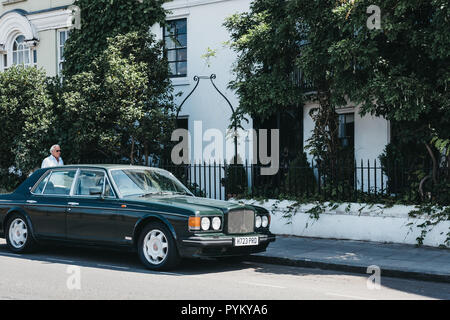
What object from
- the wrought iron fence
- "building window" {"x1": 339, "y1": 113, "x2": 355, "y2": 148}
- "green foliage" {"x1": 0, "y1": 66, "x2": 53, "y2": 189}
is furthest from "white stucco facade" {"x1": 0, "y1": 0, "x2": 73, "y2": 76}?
"building window" {"x1": 339, "y1": 113, "x2": 355, "y2": 148}

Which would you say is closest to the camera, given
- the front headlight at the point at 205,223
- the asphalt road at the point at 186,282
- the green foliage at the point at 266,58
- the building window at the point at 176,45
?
the asphalt road at the point at 186,282

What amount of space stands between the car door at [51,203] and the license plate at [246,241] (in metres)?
3.10

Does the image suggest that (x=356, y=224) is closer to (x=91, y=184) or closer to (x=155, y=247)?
(x=155, y=247)

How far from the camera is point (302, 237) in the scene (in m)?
12.8

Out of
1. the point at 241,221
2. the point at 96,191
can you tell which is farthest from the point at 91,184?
the point at 241,221

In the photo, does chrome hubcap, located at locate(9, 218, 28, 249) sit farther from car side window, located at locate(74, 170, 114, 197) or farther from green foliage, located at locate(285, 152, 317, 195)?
green foliage, located at locate(285, 152, 317, 195)

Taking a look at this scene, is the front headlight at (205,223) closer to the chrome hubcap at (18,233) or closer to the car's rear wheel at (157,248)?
the car's rear wheel at (157,248)

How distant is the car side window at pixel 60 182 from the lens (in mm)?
10016

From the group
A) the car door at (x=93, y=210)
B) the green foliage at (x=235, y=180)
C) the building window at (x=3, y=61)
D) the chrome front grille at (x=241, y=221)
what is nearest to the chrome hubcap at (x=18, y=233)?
the car door at (x=93, y=210)

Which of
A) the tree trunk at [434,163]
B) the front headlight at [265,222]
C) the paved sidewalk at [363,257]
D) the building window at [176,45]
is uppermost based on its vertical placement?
the building window at [176,45]

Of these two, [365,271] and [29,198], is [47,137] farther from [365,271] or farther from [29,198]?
[365,271]

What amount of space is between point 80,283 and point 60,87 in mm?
→ 11218

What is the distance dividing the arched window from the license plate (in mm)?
16051

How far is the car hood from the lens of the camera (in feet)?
28.0
